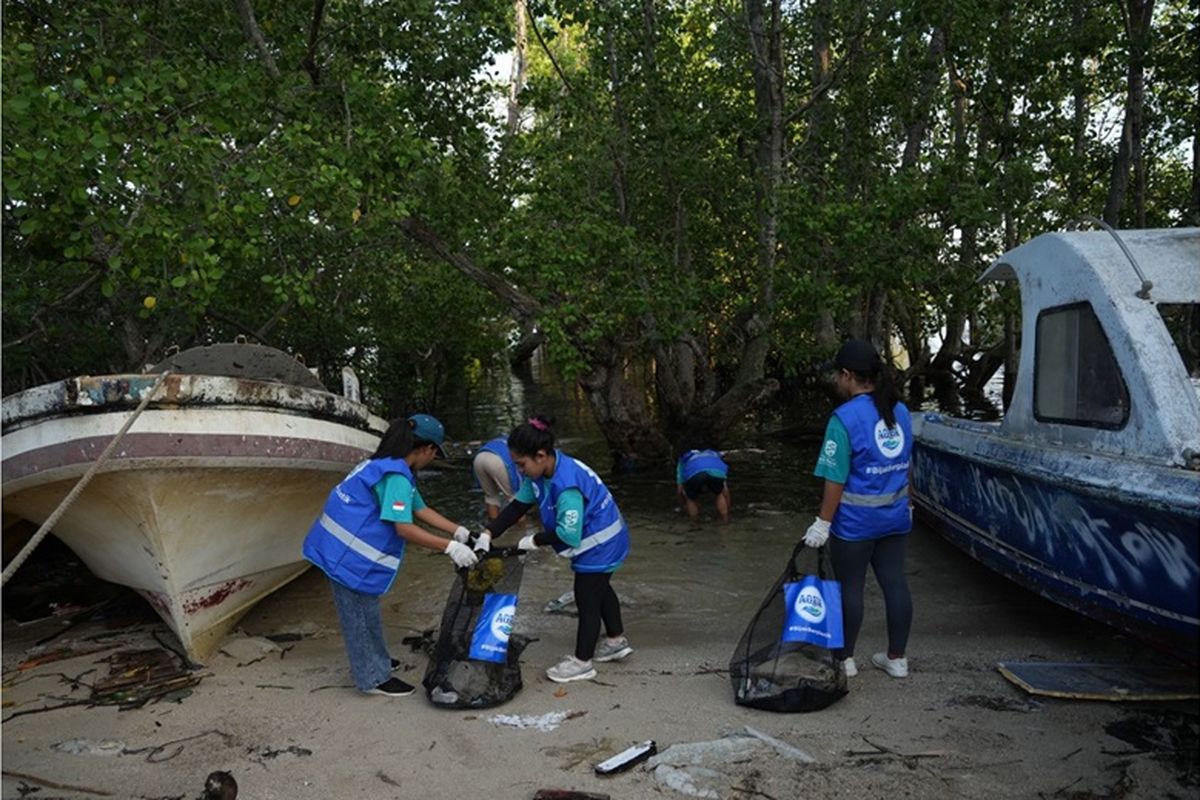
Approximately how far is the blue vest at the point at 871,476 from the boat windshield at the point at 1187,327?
186 cm

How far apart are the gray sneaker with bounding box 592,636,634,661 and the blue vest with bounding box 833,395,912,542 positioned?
1.45 meters

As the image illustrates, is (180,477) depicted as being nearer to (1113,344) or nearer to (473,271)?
(1113,344)

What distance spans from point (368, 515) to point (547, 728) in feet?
4.54

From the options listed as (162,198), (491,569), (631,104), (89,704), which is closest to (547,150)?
(631,104)

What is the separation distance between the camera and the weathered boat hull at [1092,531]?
12.3ft

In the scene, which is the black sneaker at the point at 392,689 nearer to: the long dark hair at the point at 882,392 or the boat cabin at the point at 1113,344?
the long dark hair at the point at 882,392

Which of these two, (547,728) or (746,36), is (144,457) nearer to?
(547,728)

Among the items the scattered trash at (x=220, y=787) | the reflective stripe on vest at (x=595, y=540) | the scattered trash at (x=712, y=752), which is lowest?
the scattered trash at (x=220, y=787)

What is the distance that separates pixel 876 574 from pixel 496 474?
3537 mm

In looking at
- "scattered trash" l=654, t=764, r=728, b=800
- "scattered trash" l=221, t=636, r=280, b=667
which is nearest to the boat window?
"scattered trash" l=654, t=764, r=728, b=800

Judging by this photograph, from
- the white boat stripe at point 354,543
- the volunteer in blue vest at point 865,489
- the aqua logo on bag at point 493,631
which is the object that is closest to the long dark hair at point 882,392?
the volunteer in blue vest at point 865,489

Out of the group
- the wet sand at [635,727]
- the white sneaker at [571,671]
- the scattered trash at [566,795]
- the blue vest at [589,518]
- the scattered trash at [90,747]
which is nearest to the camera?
the scattered trash at [566,795]

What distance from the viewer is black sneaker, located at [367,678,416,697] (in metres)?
4.79

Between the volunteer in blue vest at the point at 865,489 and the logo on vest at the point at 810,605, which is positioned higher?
the volunteer in blue vest at the point at 865,489
